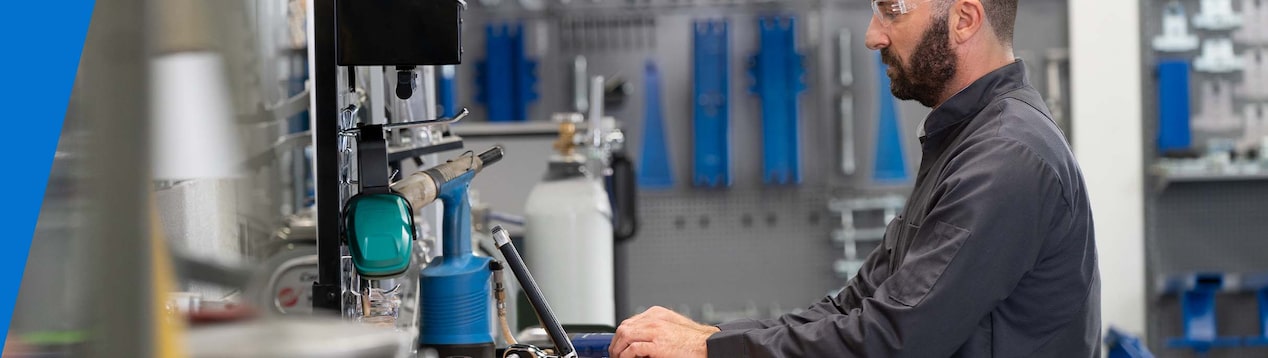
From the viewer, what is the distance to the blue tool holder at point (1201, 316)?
17.4 ft

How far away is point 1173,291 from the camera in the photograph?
18.2ft

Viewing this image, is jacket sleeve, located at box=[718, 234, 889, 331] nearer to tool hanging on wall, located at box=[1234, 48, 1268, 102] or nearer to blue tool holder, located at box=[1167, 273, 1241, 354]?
blue tool holder, located at box=[1167, 273, 1241, 354]

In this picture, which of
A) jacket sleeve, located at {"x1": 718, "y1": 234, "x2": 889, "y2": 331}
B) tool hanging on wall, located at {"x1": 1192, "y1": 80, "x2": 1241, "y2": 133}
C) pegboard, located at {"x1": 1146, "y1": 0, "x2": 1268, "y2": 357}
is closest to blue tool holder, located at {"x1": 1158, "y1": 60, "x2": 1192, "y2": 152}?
pegboard, located at {"x1": 1146, "y1": 0, "x2": 1268, "y2": 357}

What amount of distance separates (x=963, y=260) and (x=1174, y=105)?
14.6 feet

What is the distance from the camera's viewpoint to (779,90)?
563 centimetres

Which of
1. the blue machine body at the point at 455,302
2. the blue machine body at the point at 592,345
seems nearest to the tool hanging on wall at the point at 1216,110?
the blue machine body at the point at 592,345

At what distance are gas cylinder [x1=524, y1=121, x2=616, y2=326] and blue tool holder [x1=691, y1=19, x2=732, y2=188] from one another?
2134mm

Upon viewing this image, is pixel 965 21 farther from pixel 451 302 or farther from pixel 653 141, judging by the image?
pixel 653 141

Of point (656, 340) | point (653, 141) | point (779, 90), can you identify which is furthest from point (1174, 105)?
point (656, 340)

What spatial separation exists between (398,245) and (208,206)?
2.94ft

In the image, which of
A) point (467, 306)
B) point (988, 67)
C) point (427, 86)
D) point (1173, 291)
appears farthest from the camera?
point (1173, 291)

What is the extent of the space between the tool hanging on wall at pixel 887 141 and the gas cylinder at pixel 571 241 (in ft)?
8.38

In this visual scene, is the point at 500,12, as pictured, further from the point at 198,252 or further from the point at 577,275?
the point at 198,252

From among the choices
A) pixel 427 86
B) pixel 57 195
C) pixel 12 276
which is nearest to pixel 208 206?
pixel 57 195
